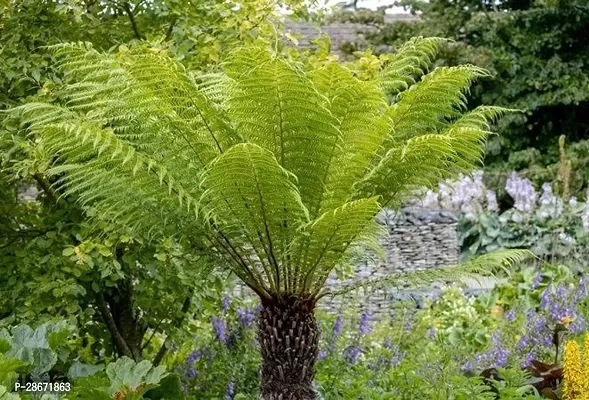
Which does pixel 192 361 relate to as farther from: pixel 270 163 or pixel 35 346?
pixel 270 163

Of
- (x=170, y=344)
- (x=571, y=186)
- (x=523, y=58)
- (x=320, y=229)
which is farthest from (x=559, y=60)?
(x=320, y=229)

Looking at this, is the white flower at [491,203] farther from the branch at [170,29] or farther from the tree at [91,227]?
the branch at [170,29]

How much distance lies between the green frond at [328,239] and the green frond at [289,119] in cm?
19

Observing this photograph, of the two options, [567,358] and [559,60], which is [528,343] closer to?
[567,358]

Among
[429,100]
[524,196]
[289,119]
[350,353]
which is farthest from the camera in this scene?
[524,196]

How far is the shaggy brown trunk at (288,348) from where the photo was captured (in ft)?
8.91

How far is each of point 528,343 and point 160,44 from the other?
2224 millimetres

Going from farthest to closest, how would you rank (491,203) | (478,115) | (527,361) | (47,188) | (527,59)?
(527,59), (491,203), (527,361), (47,188), (478,115)

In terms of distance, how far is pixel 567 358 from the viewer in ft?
8.63

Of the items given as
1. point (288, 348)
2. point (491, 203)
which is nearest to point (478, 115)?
point (288, 348)

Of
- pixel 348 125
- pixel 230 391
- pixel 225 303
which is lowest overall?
pixel 230 391

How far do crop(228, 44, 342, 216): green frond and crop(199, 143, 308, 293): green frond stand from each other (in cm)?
9

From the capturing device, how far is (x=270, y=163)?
239cm

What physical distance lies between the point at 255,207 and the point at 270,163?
27 centimetres
